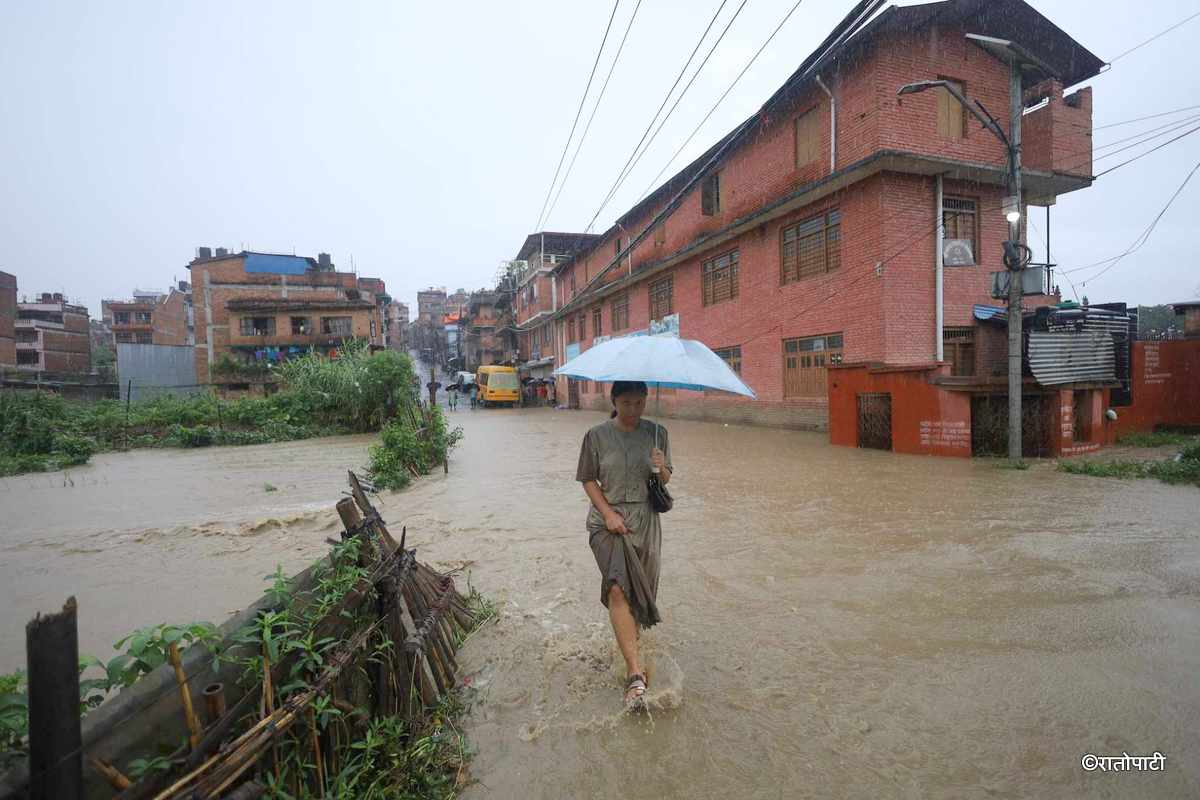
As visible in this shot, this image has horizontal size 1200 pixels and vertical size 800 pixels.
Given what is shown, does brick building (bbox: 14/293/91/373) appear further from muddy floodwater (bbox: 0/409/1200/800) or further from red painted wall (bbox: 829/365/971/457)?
red painted wall (bbox: 829/365/971/457)

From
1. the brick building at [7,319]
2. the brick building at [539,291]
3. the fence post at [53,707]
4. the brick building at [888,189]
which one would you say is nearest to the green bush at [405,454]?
the brick building at [888,189]

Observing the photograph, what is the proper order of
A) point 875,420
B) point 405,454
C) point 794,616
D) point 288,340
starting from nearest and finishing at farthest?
1. point 794,616
2. point 405,454
3. point 875,420
4. point 288,340

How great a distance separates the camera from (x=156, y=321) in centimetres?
5219

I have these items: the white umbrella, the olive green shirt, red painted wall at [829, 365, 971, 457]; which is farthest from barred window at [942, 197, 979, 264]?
the olive green shirt

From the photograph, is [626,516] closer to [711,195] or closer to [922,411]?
[922,411]

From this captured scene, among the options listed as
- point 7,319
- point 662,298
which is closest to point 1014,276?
point 662,298

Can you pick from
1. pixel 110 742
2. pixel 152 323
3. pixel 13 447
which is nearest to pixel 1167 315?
pixel 110 742

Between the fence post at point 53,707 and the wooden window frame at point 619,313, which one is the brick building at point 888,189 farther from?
the fence post at point 53,707

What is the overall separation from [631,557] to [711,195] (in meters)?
19.5

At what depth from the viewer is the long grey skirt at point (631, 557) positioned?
122 inches

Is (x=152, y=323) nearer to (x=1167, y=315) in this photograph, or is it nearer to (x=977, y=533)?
(x=977, y=533)

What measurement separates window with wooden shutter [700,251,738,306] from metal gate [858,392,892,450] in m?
7.94

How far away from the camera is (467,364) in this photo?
66188 millimetres

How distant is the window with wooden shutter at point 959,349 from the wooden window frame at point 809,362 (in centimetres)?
243
